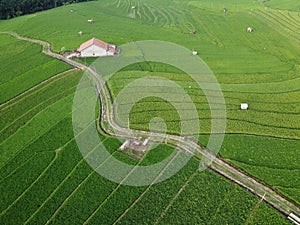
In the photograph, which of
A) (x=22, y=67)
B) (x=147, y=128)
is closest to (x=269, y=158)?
(x=147, y=128)

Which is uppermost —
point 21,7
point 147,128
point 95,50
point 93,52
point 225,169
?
point 225,169

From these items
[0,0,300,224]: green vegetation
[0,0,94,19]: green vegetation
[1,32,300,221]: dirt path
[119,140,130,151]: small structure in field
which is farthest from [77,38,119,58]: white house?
[0,0,94,19]: green vegetation

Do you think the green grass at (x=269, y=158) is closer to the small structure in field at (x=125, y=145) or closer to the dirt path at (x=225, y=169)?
the dirt path at (x=225, y=169)

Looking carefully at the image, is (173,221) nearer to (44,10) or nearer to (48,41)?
(48,41)

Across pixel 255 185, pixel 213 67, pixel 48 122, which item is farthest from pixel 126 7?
pixel 255 185

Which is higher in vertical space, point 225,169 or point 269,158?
point 225,169

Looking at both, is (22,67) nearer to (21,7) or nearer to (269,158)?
(269,158)

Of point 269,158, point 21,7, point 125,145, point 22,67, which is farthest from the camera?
point 21,7
